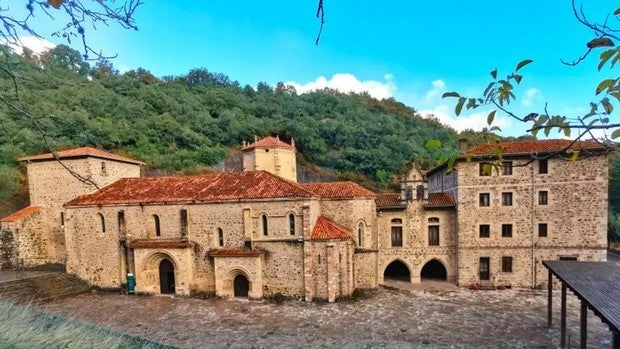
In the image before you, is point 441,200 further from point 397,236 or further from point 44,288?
point 44,288

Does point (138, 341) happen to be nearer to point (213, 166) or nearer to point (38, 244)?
point (38, 244)

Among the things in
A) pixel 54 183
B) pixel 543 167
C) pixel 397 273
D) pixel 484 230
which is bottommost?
pixel 397 273

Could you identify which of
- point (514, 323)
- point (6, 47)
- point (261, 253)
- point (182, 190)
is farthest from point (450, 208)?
point (6, 47)

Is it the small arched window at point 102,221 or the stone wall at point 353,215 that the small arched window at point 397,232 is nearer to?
the stone wall at point 353,215

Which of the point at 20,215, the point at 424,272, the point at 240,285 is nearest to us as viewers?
the point at 240,285

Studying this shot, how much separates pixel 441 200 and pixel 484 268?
5.07 meters

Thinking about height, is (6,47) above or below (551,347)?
above

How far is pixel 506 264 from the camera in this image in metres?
20.5

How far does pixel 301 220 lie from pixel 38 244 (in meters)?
18.6

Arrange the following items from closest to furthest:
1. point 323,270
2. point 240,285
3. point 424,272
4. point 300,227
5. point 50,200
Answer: point 323,270 → point 300,227 → point 240,285 → point 50,200 → point 424,272

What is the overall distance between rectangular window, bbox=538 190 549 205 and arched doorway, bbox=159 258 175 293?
2349cm

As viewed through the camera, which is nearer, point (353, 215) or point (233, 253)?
point (233, 253)

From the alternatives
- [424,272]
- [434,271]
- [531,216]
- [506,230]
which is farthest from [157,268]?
[531,216]

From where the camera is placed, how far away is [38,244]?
857 inches
